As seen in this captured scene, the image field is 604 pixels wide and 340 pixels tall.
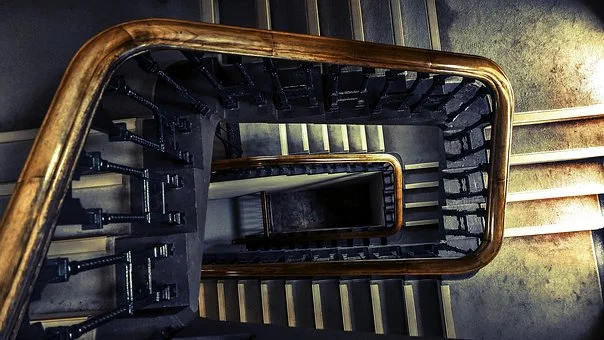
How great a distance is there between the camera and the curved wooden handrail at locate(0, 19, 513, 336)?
3.74ft

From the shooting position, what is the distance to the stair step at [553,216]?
10.1 ft

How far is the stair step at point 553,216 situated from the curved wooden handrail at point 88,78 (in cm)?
150

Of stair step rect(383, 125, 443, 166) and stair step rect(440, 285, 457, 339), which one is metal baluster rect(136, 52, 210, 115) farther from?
stair step rect(383, 125, 443, 166)

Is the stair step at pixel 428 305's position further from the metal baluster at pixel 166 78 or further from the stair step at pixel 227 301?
the metal baluster at pixel 166 78

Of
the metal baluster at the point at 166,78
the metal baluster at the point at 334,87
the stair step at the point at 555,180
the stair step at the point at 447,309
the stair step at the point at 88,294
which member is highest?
the metal baluster at the point at 334,87

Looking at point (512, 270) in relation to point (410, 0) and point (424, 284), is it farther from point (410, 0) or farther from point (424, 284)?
point (410, 0)

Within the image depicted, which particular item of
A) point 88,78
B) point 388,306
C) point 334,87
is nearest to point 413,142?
point 388,306

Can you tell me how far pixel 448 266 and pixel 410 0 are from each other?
172 centimetres

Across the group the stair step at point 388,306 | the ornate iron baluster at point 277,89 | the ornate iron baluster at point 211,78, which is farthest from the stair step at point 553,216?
the ornate iron baluster at point 211,78

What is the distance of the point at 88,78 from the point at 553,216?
312 centimetres

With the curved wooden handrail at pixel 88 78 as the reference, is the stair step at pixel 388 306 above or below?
below

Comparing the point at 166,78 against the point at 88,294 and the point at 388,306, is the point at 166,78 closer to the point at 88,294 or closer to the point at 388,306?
the point at 88,294

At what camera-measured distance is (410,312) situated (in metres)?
3.32

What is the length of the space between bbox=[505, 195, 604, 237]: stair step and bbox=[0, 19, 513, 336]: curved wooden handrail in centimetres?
150
